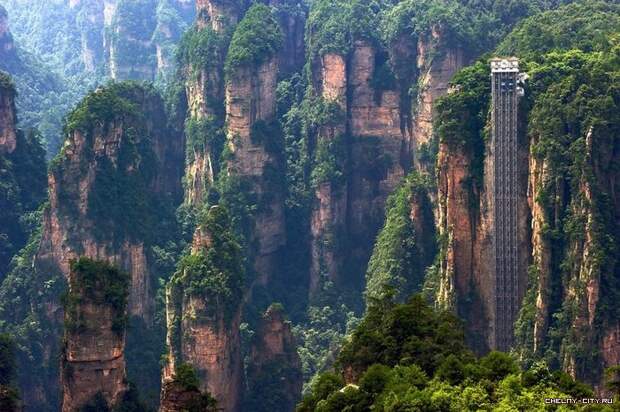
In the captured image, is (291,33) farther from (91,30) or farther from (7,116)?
(91,30)

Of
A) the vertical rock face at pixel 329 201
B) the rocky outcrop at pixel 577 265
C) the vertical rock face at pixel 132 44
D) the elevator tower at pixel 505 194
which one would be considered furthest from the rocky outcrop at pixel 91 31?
the rocky outcrop at pixel 577 265

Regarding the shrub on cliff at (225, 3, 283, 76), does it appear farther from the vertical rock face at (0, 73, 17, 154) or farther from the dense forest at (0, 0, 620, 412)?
→ the vertical rock face at (0, 73, 17, 154)

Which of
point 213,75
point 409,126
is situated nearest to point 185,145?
point 213,75

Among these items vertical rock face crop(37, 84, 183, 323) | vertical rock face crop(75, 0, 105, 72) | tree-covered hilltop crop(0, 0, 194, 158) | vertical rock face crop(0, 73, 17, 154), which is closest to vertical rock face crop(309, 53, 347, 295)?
vertical rock face crop(37, 84, 183, 323)

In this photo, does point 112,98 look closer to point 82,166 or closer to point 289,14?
point 82,166

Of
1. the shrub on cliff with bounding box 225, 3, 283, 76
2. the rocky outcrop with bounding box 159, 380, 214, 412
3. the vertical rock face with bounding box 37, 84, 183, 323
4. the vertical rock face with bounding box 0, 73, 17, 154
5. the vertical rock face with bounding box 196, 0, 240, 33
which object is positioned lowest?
the rocky outcrop with bounding box 159, 380, 214, 412

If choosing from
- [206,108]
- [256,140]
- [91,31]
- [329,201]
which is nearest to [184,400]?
[329,201]
